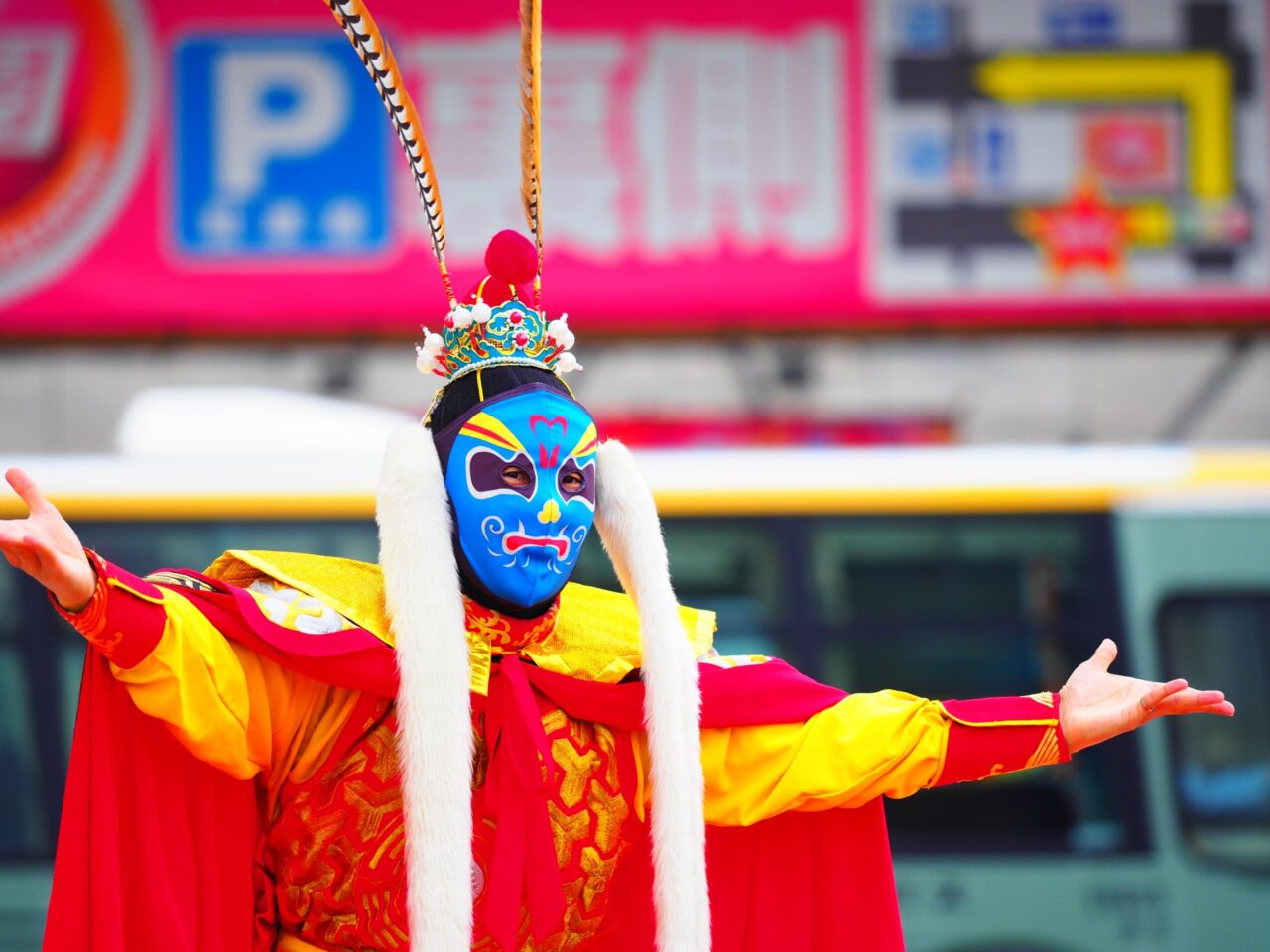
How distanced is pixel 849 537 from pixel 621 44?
390 cm

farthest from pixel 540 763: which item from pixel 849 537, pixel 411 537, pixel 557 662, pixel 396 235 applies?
pixel 396 235

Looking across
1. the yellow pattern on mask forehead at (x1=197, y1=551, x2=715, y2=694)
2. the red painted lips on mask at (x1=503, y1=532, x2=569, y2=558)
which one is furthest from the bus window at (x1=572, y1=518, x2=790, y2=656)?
the red painted lips on mask at (x1=503, y1=532, x2=569, y2=558)

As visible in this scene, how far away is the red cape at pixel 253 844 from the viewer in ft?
7.71

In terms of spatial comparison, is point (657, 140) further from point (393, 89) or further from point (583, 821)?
point (583, 821)

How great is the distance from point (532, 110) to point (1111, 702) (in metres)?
1.35

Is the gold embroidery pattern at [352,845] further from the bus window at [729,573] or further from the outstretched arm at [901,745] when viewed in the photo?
the bus window at [729,573]

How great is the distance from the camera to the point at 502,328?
257 cm

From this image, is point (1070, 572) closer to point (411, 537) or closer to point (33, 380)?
point (411, 537)

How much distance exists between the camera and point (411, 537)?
2430mm

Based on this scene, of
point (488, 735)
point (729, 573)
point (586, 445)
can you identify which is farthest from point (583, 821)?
point (729, 573)

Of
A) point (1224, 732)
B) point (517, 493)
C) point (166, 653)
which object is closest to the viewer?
point (166, 653)

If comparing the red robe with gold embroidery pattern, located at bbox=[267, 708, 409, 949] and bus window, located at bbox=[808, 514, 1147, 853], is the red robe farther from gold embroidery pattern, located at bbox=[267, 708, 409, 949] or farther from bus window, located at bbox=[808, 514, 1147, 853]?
bus window, located at bbox=[808, 514, 1147, 853]

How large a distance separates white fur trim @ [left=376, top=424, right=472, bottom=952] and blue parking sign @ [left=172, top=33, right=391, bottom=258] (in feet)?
19.3

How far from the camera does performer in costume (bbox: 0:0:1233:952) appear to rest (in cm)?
234
